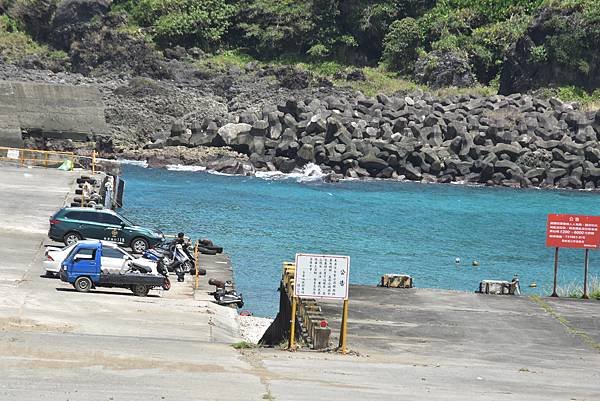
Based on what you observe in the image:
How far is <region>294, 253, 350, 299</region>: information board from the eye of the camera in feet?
73.5

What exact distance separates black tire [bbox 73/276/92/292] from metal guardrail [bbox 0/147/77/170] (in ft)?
103

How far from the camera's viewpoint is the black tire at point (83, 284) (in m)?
30.0

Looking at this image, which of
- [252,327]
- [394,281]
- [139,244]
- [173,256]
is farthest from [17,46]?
[394,281]

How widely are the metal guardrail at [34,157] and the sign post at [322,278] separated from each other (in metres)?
40.1

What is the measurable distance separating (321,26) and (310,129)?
1008 inches

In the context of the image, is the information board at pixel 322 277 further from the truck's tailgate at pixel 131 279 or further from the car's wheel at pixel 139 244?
the car's wheel at pixel 139 244

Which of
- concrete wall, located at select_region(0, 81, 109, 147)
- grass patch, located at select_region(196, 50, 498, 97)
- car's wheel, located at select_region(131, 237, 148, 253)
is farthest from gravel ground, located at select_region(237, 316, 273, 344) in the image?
grass patch, located at select_region(196, 50, 498, 97)

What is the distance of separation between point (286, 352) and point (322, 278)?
1.47 meters

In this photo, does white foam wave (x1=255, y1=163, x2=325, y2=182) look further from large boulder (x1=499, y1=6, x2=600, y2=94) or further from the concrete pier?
the concrete pier

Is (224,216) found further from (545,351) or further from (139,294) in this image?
(545,351)

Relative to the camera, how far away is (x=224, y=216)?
57.5 meters

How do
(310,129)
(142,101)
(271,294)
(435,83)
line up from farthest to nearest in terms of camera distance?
(435,83) → (142,101) → (310,129) → (271,294)

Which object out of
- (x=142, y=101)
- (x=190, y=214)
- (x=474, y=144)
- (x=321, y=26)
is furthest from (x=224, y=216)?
(x=321, y=26)

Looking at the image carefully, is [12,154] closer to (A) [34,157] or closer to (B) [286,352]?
(A) [34,157]
